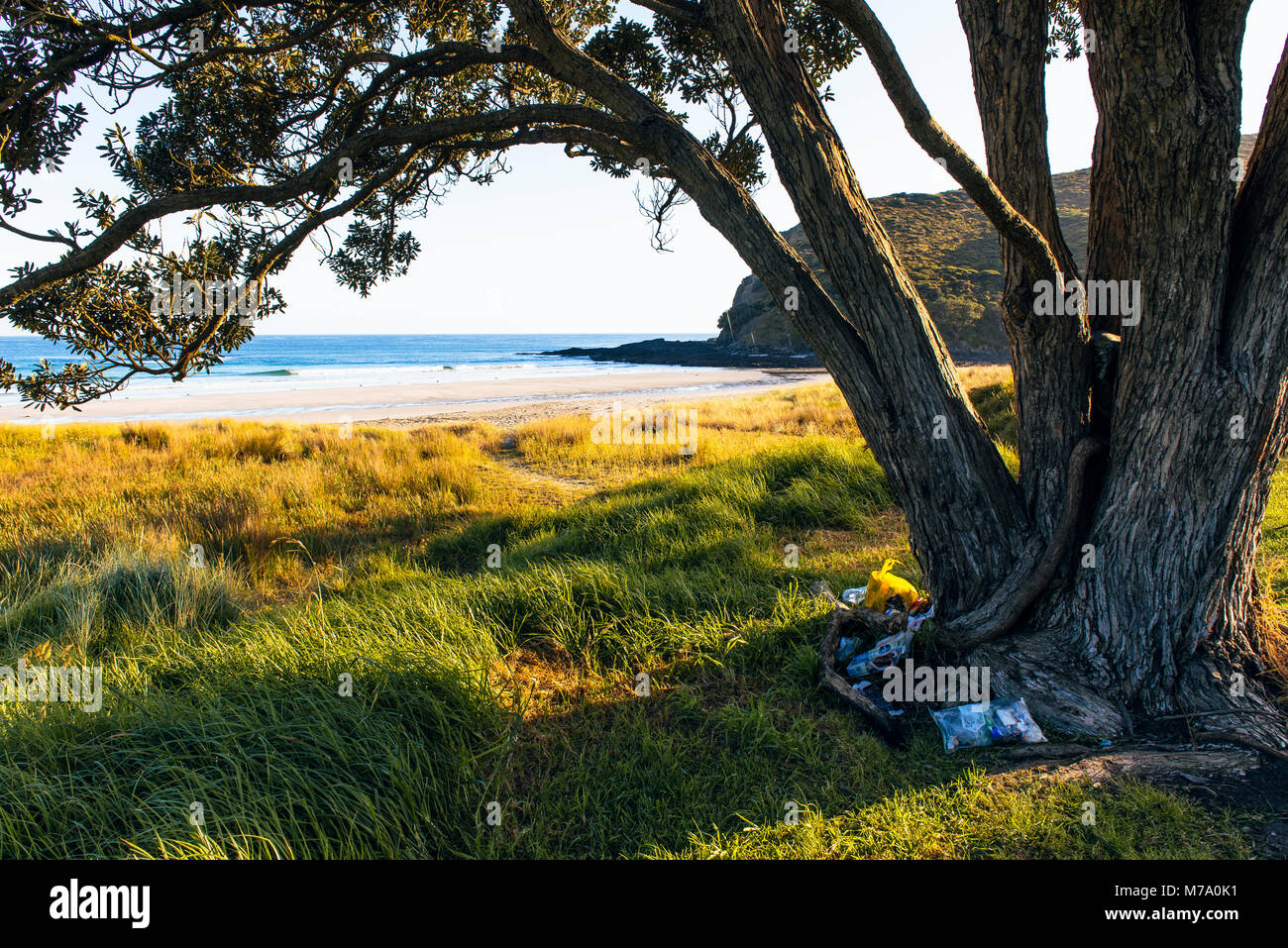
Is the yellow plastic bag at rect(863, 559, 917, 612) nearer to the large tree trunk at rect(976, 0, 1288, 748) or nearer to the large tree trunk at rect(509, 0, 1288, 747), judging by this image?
the large tree trunk at rect(509, 0, 1288, 747)

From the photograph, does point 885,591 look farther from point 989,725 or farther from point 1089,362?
point 1089,362

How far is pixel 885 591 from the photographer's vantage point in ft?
14.0

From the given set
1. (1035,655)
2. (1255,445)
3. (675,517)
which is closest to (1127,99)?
(1255,445)

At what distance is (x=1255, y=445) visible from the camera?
2984 millimetres

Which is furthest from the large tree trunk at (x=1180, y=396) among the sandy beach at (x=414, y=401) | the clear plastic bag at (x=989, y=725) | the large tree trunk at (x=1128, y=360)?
the sandy beach at (x=414, y=401)

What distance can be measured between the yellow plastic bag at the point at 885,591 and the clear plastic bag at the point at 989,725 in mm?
1009

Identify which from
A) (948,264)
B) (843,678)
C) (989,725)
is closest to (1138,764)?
(989,725)

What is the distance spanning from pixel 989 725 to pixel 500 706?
8.04 feet

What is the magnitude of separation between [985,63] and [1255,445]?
2.37 metres

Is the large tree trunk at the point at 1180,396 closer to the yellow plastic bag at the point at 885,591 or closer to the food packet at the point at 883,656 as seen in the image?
the food packet at the point at 883,656

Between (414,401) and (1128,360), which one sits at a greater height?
(414,401)

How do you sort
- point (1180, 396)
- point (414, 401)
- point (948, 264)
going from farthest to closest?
point (948, 264), point (414, 401), point (1180, 396)

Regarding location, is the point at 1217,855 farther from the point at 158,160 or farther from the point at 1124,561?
the point at 158,160

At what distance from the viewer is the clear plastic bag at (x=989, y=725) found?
10.4ft
